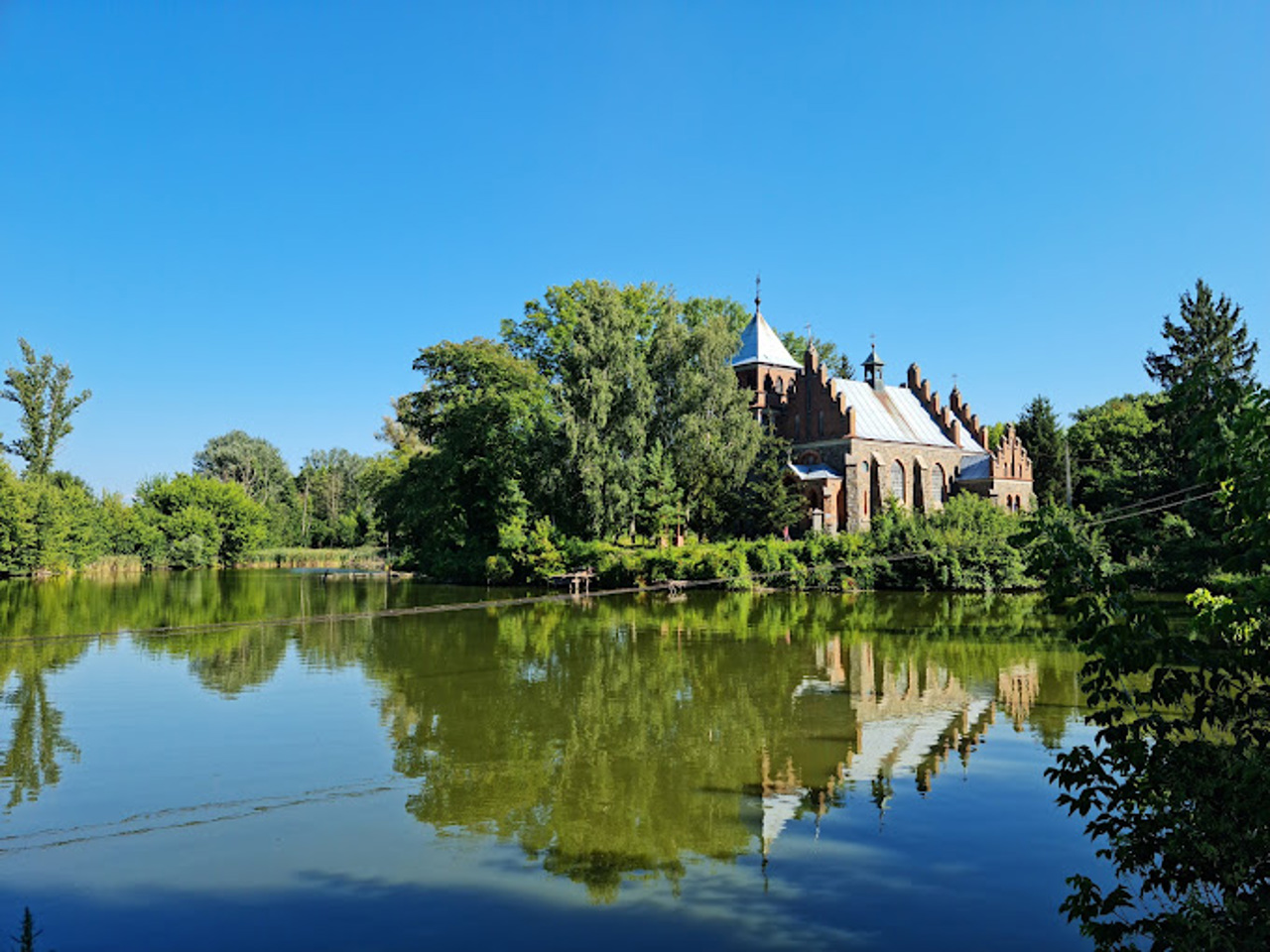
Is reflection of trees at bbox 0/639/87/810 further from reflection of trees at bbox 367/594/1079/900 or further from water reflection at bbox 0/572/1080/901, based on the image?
reflection of trees at bbox 367/594/1079/900

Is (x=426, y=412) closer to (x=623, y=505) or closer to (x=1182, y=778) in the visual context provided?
(x=623, y=505)

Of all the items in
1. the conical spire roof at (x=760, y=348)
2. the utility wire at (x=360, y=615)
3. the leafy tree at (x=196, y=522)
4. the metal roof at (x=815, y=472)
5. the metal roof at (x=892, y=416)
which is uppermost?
the conical spire roof at (x=760, y=348)

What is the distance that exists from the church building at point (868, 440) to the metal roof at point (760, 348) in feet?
0.23

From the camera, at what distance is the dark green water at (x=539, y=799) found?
249 inches

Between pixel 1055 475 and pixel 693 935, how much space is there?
53375 millimetres

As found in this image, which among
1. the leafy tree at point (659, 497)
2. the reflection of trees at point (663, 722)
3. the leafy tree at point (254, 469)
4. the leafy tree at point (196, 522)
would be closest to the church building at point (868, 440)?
the leafy tree at point (659, 497)

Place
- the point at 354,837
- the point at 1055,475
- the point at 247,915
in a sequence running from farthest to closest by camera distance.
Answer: the point at 1055,475 < the point at 354,837 < the point at 247,915

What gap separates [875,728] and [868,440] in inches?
1470

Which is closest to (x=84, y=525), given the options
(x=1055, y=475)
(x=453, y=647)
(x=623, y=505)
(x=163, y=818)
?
(x=623, y=505)

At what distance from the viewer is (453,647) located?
66.6 feet

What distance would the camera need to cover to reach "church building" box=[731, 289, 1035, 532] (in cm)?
4675

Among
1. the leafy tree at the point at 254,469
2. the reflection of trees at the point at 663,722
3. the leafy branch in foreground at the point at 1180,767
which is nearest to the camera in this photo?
the leafy branch in foreground at the point at 1180,767

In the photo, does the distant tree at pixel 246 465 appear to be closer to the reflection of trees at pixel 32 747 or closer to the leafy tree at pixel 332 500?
the leafy tree at pixel 332 500

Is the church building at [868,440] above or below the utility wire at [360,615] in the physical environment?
above
